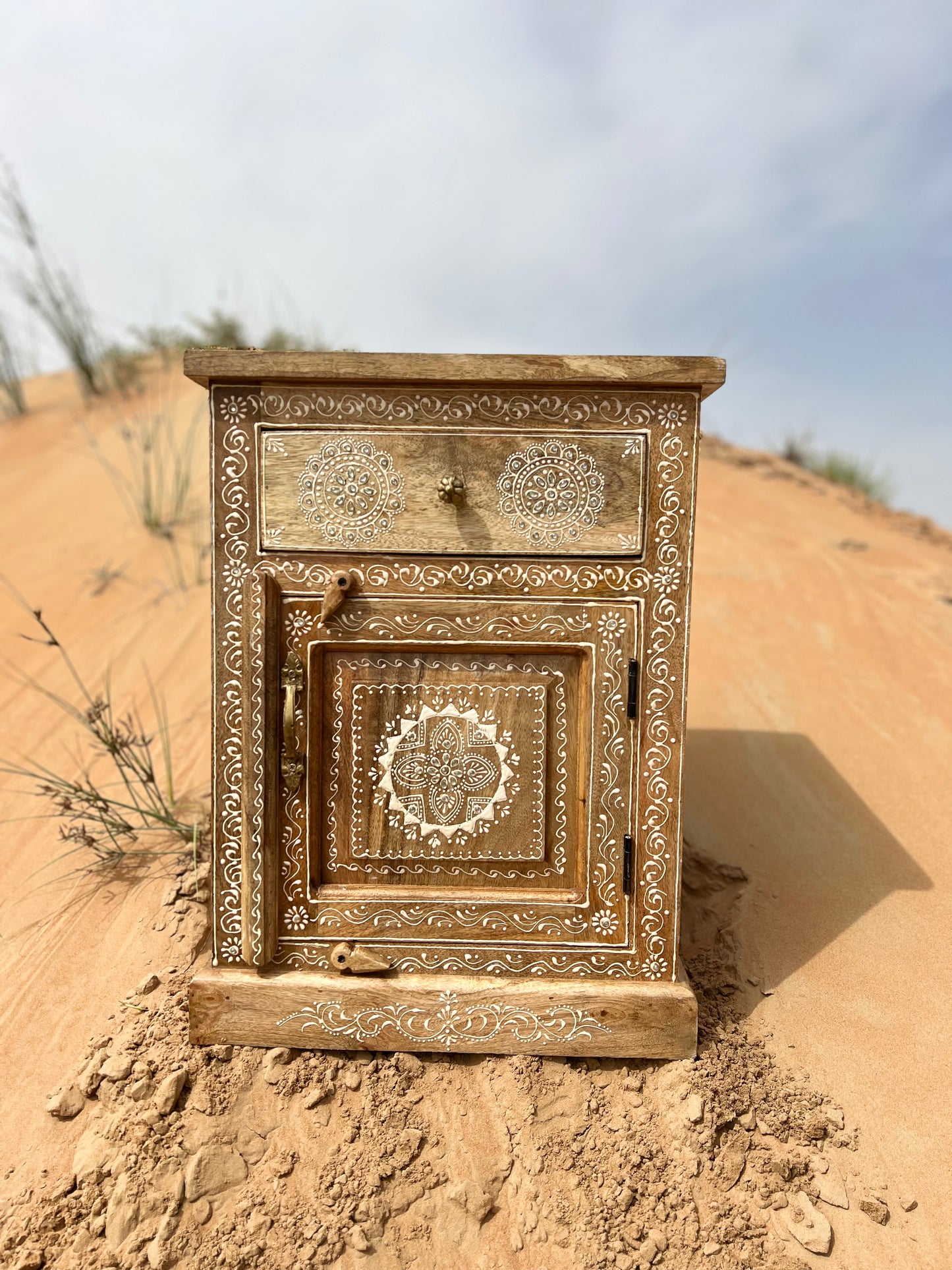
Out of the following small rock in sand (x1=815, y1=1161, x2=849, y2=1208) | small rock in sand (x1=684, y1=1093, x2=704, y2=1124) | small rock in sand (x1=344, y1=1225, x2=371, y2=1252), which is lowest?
small rock in sand (x1=344, y1=1225, x2=371, y2=1252)

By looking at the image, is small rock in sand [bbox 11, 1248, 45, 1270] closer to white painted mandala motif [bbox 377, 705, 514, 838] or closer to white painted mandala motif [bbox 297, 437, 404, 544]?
white painted mandala motif [bbox 377, 705, 514, 838]

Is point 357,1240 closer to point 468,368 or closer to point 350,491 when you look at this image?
point 350,491

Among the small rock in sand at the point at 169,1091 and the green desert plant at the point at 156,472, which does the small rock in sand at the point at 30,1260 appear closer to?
the small rock in sand at the point at 169,1091

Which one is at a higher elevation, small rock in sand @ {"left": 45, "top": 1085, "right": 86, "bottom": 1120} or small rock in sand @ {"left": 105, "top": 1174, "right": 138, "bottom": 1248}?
small rock in sand @ {"left": 45, "top": 1085, "right": 86, "bottom": 1120}

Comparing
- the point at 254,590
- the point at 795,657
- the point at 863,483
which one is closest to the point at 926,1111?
the point at 254,590

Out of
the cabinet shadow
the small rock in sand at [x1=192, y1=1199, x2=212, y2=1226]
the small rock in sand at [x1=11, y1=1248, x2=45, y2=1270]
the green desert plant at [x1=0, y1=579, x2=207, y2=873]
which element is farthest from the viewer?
the green desert plant at [x1=0, y1=579, x2=207, y2=873]

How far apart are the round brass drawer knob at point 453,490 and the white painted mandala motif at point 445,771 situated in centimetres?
55

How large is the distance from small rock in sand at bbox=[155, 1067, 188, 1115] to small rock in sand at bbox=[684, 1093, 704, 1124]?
51.3 inches

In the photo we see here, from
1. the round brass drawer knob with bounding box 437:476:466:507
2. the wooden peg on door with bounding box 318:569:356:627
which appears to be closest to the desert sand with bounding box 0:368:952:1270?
the wooden peg on door with bounding box 318:569:356:627

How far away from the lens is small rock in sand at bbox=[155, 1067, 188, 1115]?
1.86m

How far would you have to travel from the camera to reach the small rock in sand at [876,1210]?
1.67 metres

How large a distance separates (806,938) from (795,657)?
1.98 metres

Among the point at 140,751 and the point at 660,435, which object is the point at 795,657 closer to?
the point at 660,435

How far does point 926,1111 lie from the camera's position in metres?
1.87
